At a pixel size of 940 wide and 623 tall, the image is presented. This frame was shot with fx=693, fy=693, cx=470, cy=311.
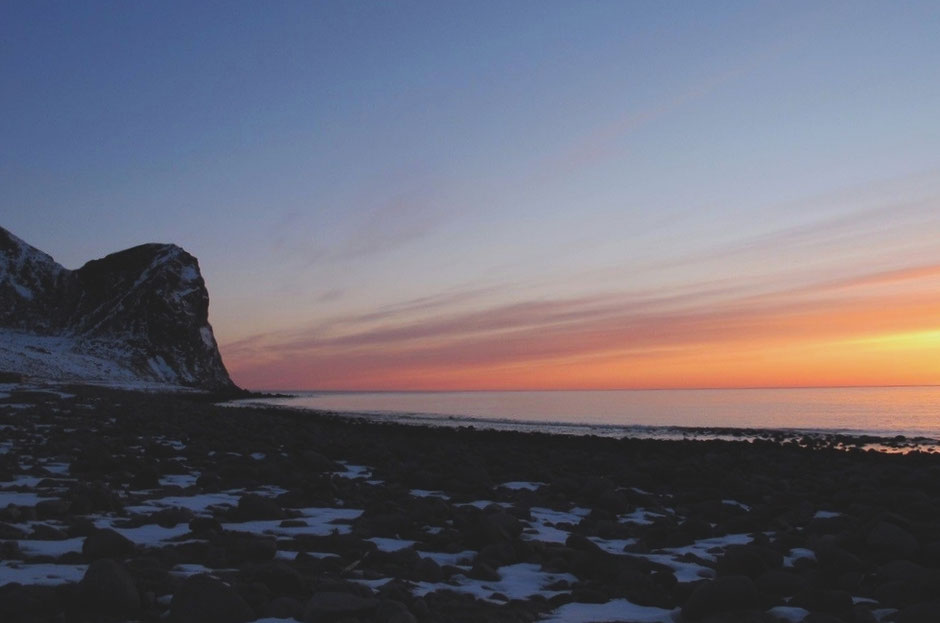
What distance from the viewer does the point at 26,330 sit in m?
117

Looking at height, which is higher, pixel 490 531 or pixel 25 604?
pixel 25 604

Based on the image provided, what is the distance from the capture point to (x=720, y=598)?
5.39 meters

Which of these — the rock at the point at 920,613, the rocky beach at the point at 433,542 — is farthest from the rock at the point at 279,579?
the rock at the point at 920,613

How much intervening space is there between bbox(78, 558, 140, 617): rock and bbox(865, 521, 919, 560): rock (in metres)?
7.04

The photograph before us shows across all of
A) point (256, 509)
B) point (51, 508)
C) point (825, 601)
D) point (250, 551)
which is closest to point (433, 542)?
point (250, 551)

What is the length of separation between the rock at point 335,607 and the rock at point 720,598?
2.45 m

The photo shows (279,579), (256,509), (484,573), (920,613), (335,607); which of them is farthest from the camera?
(256,509)

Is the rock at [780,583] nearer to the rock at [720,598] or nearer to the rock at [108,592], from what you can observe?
the rock at [720,598]

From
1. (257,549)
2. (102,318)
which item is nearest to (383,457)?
(257,549)

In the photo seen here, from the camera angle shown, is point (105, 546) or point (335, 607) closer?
point (335, 607)

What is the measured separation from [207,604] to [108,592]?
655mm

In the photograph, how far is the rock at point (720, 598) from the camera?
533 centimetres

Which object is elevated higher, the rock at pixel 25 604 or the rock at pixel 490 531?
the rock at pixel 25 604

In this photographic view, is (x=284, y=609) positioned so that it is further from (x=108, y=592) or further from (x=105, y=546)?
(x=105, y=546)
